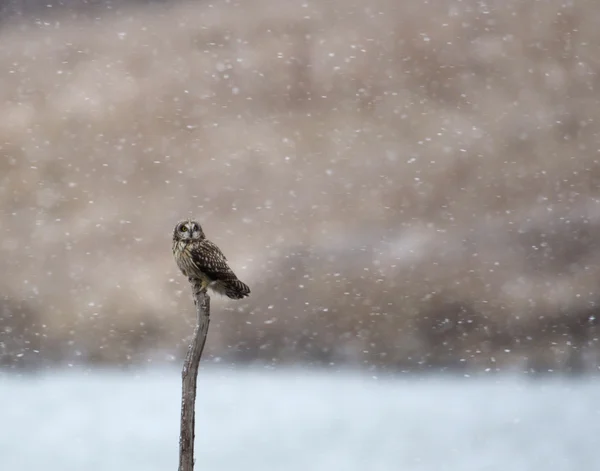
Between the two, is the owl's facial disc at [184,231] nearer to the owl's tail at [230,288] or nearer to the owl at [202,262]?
the owl at [202,262]

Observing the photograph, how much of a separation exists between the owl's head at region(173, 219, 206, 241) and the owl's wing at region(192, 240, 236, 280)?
70mm

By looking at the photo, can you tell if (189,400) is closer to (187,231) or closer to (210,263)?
(210,263)

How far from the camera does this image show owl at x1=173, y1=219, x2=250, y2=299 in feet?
9.84

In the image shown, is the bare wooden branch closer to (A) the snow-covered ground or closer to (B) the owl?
(B) the owl

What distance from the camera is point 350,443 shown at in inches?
182

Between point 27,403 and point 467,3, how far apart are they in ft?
14.0

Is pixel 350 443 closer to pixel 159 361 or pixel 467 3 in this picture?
pixel 159 361

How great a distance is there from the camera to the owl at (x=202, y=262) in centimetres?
300

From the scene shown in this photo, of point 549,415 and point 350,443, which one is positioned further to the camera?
point 549,415

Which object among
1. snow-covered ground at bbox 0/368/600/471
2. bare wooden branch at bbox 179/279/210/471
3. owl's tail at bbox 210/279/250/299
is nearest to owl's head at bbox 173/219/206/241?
owl's tail at bbox 210/279/250/299

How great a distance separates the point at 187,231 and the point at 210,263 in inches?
7.5

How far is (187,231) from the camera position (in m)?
3.10

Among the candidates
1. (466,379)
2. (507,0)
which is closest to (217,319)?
(466,379)

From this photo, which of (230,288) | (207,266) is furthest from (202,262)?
(230,288)
